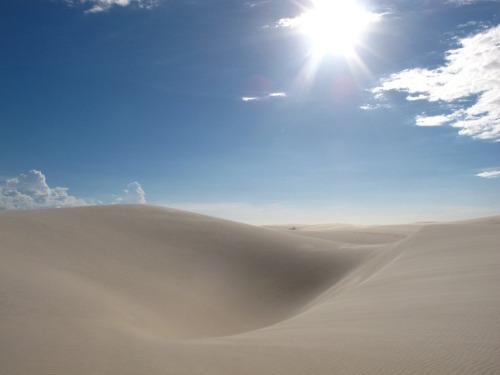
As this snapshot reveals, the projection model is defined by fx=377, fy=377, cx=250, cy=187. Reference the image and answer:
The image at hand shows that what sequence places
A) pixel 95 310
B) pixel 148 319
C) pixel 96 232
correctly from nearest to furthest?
pixel 95 310
pixel 148 319
pixel 96 232

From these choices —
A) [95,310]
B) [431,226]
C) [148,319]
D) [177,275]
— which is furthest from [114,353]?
[431,226]

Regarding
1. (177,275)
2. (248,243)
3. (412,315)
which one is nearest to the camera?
(412,315)

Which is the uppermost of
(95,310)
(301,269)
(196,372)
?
(301,269)

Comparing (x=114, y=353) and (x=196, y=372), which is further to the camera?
(x=114, y=353)

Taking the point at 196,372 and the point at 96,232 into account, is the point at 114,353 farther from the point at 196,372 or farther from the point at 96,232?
the point at 96,232

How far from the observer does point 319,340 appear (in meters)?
7.34

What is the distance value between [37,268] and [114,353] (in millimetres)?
8386

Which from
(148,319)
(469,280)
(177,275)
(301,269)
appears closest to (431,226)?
(301,269)

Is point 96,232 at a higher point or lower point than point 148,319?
higher

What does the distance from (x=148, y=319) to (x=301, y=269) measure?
446 inches

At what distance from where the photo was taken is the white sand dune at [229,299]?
6.49 metres

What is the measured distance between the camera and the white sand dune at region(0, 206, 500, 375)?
21.3 feet

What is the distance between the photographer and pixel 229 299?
18.7m

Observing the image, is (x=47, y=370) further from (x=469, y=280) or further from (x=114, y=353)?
(x=469, y=280)
